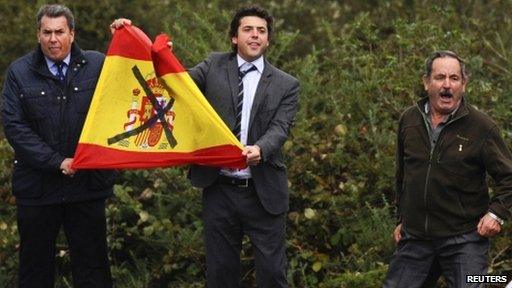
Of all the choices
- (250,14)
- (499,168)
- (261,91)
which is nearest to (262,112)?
(261,91)

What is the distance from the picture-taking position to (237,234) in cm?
707

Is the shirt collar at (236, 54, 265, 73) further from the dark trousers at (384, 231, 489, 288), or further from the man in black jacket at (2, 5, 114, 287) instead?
the dark trousers at (384, 231, 489, 288)

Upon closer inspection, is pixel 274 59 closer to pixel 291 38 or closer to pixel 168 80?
pixel 291 38

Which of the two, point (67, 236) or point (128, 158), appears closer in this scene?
point (128, 158)

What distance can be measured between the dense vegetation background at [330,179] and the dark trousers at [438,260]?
43.9 inches

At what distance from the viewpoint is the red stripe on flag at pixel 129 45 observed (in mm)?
7133

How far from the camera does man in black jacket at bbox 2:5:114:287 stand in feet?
23.6

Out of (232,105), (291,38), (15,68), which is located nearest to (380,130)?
(291,38)

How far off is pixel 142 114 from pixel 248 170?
75 centimetres

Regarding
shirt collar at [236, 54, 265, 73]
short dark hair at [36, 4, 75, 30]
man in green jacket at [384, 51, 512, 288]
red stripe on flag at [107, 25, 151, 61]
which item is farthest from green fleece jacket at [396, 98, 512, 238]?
short dark hair at [36, 4, 75, 30]

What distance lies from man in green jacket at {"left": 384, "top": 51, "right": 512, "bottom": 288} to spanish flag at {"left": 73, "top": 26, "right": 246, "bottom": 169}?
4.12 ft

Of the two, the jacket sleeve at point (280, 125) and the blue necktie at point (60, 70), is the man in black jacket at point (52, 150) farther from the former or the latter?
the jacket sleeve at point (280, 125)

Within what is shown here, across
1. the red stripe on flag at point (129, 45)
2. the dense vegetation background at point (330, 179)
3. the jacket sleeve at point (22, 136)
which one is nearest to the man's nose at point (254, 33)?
the red stripe on flag at point (129, 45)

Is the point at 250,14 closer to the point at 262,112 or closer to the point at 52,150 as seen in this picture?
the point at 262,112
